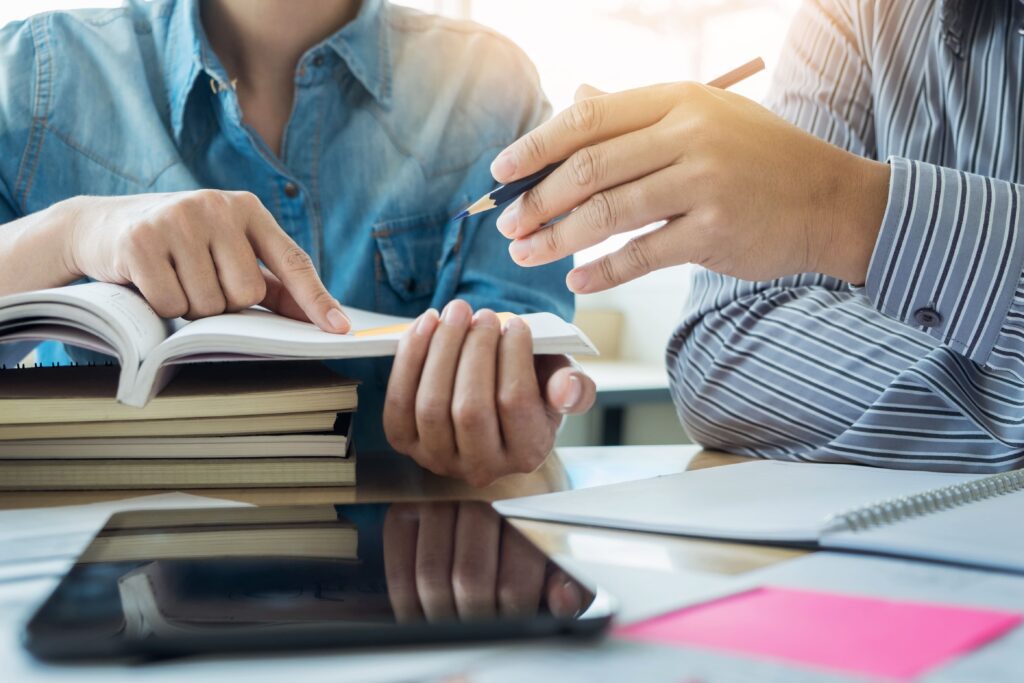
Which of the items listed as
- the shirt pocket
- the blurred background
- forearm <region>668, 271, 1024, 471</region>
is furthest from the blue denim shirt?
the blurred background

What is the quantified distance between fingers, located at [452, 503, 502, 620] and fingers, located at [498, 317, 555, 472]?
79 mm

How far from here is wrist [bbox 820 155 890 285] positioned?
2.01ft

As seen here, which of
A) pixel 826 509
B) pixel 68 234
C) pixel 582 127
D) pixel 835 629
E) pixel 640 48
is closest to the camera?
pixel 835 629

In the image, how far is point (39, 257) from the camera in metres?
0.69

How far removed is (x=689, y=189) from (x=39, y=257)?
0.50 metres

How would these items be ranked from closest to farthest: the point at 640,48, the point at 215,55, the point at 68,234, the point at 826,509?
the point at 826,509 < the point at 68,234 < the point at 215,55 < the point at 640,48

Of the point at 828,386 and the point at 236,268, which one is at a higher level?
the point at 236,268

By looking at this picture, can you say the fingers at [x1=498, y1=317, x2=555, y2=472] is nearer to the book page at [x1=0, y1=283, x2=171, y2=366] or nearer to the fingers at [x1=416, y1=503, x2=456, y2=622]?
the fingers at [x1=416, y1=503, x2=456, y2=622]

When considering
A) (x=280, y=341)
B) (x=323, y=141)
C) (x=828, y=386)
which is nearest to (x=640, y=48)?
(x=323, y=141)

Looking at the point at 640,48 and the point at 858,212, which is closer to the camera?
the point at 858,212

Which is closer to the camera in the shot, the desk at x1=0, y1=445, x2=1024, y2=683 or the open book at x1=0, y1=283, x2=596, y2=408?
the desk at x1=0, y1=445, x2=1024, y2=683

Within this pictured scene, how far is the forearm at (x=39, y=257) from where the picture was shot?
69 centimetres

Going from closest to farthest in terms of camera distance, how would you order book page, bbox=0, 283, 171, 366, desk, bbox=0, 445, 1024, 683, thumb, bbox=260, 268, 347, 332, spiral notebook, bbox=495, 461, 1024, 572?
1. desk, bbox=0, 445, 1024, 683
2. spiral notebook, bbox=495, 461, 1024, 572
3. book page, bbox=0, 283, 171, 366
4. thumb, bbox=260, 268, 347, 332

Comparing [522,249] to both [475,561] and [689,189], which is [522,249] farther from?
[475,561]
